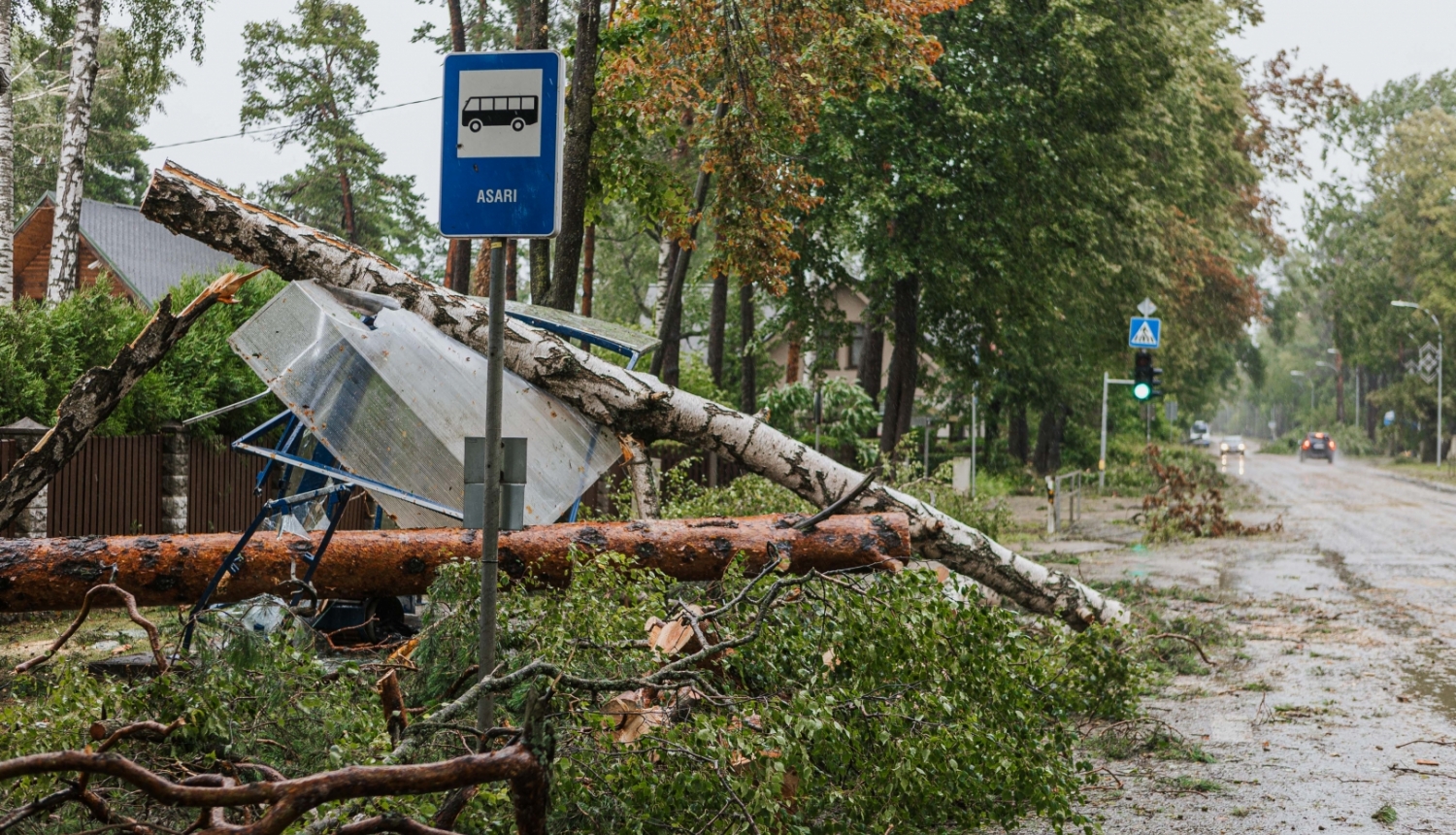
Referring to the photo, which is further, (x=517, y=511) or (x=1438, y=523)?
(x=1438, y=523)

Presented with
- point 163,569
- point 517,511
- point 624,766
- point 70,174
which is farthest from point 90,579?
point 70,174

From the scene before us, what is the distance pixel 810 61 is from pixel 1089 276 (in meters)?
11.4

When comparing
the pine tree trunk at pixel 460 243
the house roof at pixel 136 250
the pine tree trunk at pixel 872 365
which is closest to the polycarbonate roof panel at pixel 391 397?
the pine tree trunk at pixel 460 243

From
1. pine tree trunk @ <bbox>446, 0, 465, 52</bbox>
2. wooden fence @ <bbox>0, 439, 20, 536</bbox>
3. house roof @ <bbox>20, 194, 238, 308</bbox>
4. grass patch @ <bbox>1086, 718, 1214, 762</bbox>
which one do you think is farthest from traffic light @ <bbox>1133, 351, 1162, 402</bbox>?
house roof @ <bbox>20, 194, 238, 308</bbox>

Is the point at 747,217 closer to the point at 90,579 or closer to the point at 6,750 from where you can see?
the point at 90,579

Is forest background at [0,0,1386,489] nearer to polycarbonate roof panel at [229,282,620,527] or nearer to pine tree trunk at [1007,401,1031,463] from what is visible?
pine tree trunk at [1007,401,1031,463]

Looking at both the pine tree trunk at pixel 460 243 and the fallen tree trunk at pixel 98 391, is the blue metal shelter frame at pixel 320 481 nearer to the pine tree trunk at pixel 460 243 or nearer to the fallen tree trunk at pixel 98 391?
A: the fallen tree trunk at pixel 98 391

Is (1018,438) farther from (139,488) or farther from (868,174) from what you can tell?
(139,488)

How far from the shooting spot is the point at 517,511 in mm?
4879

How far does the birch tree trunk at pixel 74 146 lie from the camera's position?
1670cm

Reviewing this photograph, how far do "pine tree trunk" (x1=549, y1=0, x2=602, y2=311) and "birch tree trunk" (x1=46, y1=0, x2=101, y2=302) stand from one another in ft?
26.3

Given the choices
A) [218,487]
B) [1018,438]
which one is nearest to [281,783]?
[218,487]

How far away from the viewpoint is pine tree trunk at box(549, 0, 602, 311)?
12555 millimetres

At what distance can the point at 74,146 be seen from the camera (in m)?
17.0
